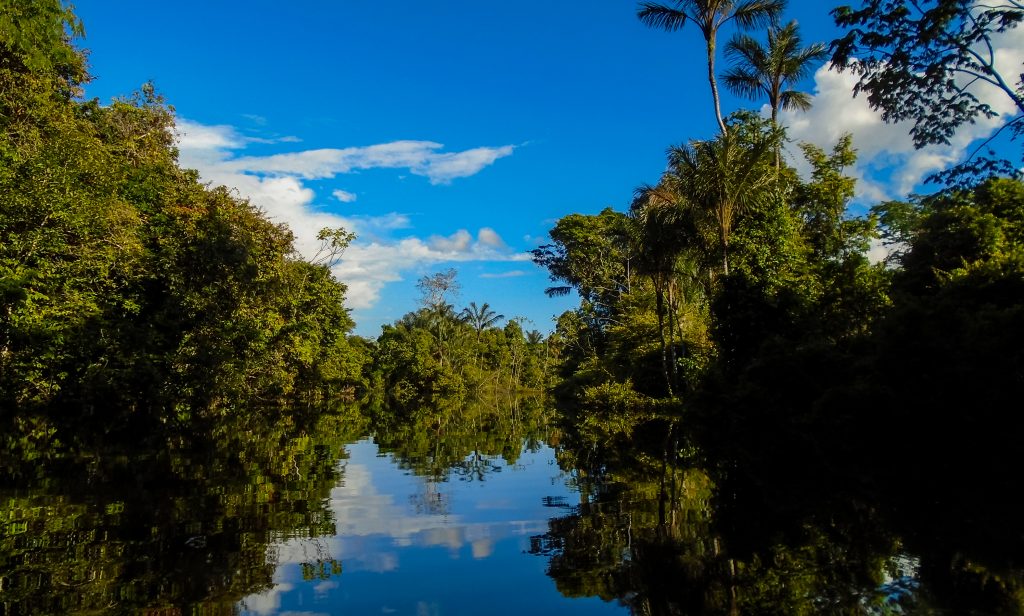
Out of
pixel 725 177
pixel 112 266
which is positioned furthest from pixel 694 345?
pixel 112 266

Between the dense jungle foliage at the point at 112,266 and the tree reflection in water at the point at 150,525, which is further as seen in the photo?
the dense jungle foliage at the point at 112,266

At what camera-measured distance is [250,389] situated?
2903cm

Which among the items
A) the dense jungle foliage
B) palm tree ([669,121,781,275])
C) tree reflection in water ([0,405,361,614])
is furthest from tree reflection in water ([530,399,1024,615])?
the dense jungle foliage

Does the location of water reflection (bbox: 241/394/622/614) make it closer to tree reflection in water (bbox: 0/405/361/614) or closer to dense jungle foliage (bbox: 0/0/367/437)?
tree reflection in water (bbox: 0/405/361/614)

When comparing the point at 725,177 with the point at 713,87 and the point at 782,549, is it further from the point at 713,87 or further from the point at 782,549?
the point at 782,549

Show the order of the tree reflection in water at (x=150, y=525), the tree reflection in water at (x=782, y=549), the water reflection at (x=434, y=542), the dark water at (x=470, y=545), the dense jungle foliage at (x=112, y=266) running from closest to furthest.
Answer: the tree reflection in water at (x=782, y=549) < the dark water at (x=470, y=545) < the tree reflection in water at (x=150, y=525) < the water reflection at (x=434, y=542) < the dense jungle foliage at (x=112, y=266)

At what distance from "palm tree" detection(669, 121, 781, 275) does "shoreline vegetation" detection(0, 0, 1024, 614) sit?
0.09 metres

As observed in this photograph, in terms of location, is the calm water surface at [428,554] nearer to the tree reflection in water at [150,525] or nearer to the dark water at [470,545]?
the dark water at [470,545]

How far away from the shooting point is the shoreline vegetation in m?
6.65

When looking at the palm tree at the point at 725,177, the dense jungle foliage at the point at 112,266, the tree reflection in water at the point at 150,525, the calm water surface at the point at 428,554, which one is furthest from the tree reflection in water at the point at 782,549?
the dense jungle foliage at the point at 112,266

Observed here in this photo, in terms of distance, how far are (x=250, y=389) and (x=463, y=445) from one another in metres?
15.0

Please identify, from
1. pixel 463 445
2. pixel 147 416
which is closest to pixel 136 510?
pixel 463 445

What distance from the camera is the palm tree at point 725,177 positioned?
1709 centimetres

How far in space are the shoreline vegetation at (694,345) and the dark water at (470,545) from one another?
7cm
